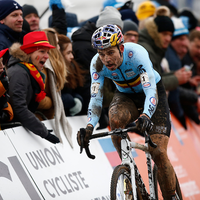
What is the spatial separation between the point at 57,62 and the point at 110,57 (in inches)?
75.6

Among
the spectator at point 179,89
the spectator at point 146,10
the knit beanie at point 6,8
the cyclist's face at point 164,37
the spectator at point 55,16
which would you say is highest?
the knit beanie at point 6,8

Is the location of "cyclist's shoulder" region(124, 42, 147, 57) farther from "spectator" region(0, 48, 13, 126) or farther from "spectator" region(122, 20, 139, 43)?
"spectator" region(122, 20, 139, 43)

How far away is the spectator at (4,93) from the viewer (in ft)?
Result: 15.3

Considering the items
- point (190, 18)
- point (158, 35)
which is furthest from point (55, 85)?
point (190, 18)

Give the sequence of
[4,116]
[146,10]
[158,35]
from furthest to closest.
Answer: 1. [146,10]
2. [158,35]
3. [4,116]

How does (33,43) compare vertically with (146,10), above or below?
above

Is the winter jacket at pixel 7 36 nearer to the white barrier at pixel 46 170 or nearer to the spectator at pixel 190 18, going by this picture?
the white barrier at pixel 46 170

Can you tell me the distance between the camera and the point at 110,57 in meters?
4.43

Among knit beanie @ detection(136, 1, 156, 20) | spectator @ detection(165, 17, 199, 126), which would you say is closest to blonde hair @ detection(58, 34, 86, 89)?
spectator @ detection(165, 17, 199, 126)

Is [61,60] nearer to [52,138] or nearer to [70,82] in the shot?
[70,82]

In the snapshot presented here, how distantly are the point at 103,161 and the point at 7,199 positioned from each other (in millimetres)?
2377

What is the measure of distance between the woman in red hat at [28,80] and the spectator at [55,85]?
38 cm

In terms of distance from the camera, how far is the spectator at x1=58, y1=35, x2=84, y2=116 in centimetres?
647

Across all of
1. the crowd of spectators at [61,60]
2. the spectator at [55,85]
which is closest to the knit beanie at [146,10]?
the crowd of spectators at [61,60]
